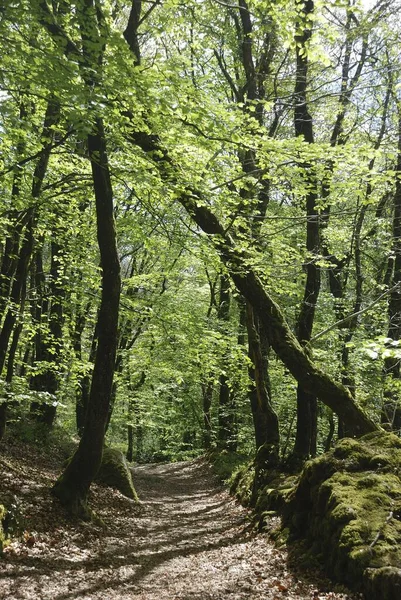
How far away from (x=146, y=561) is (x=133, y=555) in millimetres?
328

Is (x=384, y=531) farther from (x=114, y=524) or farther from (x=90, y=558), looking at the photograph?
(x=114, y=524)

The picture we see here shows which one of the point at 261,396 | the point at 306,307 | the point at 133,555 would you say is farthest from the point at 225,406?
the point at 133,555

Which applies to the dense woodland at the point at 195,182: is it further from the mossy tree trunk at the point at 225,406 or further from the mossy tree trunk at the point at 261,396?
the mossy tree trunk at the point at 225,406

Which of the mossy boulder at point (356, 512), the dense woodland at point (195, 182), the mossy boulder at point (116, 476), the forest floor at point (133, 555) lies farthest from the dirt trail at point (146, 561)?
the dense woodland at point (195, 182)

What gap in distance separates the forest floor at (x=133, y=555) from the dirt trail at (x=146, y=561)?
0.04ft

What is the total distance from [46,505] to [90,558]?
5.31 feet

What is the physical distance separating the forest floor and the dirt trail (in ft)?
0.04

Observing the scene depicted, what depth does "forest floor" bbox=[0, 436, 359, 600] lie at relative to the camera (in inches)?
222

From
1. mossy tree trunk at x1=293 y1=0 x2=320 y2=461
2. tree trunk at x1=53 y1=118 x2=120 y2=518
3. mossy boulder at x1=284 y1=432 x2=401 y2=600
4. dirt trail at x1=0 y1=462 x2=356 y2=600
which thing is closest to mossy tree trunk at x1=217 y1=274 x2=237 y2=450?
mossy tree trunk at x1=293 y1=0 x2=320 y2=461

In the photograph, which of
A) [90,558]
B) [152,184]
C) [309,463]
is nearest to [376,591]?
[309,463]

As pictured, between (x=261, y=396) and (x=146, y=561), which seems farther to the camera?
(x=261, y=396)

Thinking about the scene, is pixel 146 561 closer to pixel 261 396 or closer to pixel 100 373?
pixel 100 373

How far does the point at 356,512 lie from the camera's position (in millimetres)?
5684

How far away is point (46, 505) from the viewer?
820 cm
